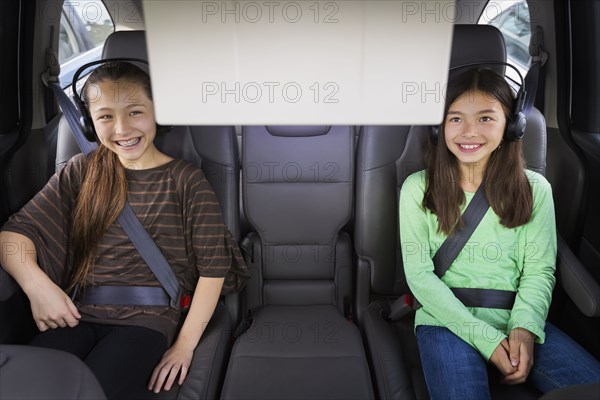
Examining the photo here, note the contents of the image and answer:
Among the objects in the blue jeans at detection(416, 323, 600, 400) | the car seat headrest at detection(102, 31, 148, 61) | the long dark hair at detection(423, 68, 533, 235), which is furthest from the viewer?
the car seat headrest at detection(102, 31, 148, 61)

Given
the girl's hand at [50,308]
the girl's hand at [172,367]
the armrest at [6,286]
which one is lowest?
the girl's hand at [172,367]

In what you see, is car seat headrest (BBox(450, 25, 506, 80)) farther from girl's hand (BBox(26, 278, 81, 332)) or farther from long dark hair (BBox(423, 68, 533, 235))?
girl's hand (BBox(26, 278, 81, 332))

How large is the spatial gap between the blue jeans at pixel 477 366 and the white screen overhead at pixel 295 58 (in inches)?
35.6

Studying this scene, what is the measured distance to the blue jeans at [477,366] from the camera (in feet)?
4.43

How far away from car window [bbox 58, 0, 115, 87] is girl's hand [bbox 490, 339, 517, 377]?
70.0 inches

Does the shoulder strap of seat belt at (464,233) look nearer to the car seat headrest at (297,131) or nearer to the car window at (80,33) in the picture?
the car seat headrest at (297,131)

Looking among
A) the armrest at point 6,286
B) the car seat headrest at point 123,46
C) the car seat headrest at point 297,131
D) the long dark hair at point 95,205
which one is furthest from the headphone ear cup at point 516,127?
the armrest at point 6,286

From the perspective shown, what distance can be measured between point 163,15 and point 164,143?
1150 millimetres

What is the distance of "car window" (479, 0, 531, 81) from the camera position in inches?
84.9

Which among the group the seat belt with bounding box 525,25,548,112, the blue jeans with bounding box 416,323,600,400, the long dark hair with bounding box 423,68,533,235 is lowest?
the blue jeans with bounding box 416,323,600,400

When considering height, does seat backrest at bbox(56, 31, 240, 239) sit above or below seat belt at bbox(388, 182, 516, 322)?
above

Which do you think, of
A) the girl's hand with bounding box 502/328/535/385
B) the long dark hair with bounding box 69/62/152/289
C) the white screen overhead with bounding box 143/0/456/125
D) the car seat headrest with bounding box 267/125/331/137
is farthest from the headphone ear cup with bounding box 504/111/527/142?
the long dark hair with bounding box 69/62/152/289

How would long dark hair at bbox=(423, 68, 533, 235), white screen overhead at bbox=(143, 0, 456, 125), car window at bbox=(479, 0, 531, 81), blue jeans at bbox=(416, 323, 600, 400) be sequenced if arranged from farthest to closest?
car window at bbox=(479, 0, 531, 81) → long dark hair at bbox=(423, 68, 533, 235) → blue jeans at bbox=(416, 323, 600, 400) → white screen overhead at bbox=(143, 0, 456, 125)

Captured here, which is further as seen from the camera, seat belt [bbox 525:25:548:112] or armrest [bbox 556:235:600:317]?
seat belt [bbox 525:25:548:112]
